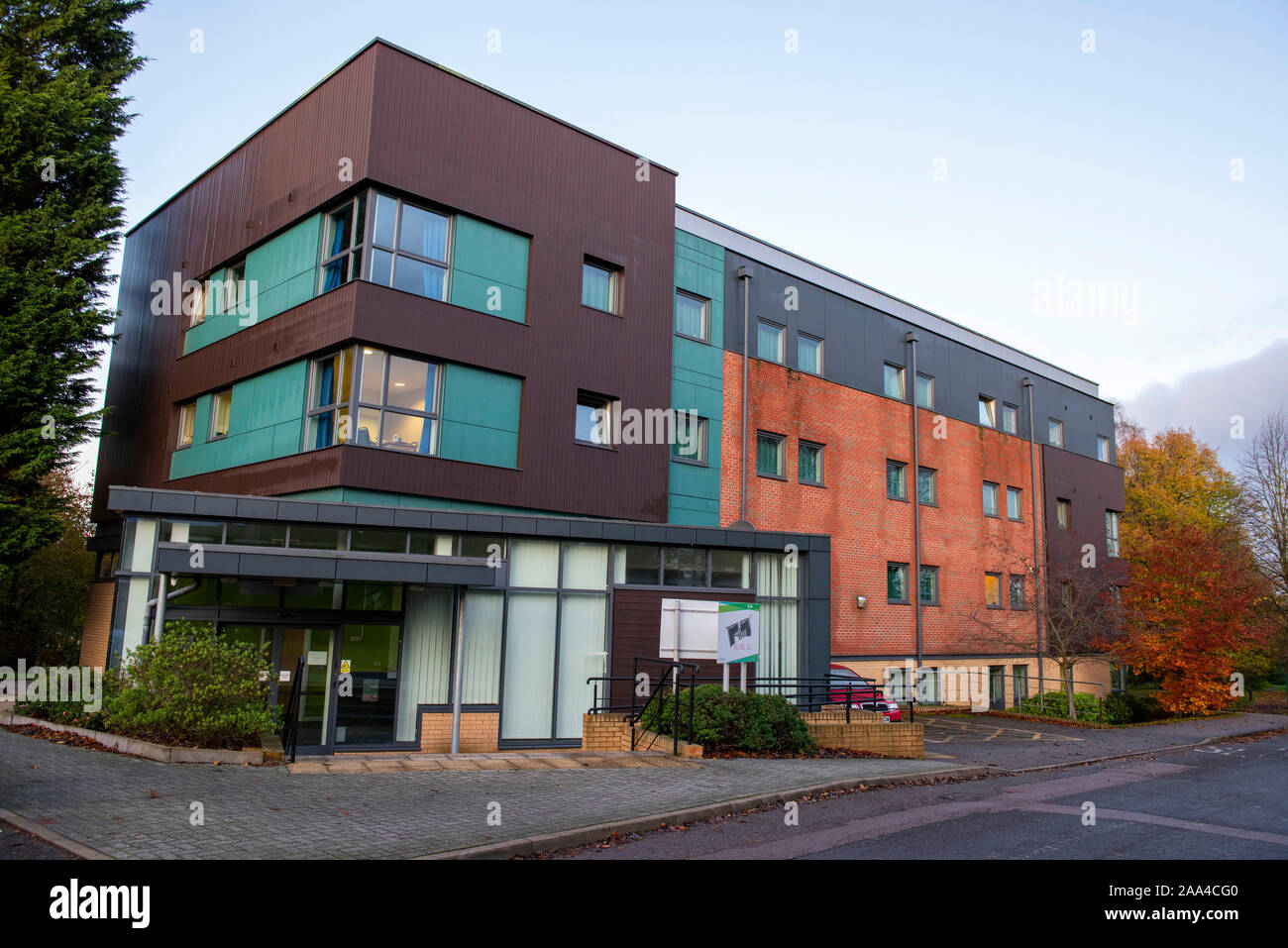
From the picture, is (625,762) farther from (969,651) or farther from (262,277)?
(969,651)

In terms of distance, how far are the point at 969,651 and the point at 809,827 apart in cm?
2186

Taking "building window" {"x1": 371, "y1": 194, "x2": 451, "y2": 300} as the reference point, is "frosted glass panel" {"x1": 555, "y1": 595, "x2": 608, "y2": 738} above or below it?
below

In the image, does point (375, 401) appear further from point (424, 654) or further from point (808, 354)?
point (808, 354)

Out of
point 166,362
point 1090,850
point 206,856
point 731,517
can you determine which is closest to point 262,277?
point 166,362

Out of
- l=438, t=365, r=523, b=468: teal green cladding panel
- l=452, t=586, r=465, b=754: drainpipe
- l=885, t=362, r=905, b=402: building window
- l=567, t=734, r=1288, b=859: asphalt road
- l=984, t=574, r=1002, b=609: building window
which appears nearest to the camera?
l=567, t=734, r=1288, b=859: asphalt road

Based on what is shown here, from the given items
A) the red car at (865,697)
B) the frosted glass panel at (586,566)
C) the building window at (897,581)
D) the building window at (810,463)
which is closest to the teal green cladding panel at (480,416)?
the frosted glass panel at (586,566)

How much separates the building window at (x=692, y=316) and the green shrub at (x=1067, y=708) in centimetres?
1450

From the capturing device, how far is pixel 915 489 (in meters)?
28.2

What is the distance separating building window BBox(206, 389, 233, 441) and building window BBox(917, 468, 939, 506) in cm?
1966

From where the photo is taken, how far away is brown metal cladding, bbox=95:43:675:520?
16.9m

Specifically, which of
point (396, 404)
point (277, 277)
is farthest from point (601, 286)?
point (277, 277)

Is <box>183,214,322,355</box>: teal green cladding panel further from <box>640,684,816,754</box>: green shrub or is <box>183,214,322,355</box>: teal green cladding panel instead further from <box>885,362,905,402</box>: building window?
<box>885,362,905,402</box>: building window

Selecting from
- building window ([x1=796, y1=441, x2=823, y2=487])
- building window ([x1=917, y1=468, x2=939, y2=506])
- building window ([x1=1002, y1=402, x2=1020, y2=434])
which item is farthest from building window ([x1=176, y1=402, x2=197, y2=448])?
building window ([x1=1002, y1=402, x2=1020, y2=434])
